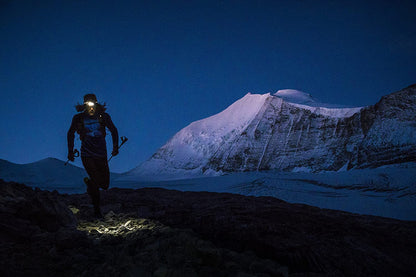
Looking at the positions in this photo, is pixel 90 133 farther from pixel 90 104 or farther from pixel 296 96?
pixel 296 96

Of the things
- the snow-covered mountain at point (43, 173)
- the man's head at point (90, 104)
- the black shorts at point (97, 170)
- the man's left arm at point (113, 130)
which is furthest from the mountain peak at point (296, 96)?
the black shorts at point (97, 170)

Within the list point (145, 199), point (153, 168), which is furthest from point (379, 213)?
point (153, 168)

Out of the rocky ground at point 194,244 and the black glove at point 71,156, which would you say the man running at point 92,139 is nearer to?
the black glove at point 71,156

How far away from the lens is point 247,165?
20344 millimetres

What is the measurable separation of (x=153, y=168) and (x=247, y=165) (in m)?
8.59

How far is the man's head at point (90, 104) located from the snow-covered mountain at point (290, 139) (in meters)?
15.8

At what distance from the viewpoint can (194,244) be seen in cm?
262

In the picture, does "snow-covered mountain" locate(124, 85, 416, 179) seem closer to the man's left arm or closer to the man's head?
the man's left arm

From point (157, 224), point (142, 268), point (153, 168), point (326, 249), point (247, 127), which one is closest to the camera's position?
point (142, 268)

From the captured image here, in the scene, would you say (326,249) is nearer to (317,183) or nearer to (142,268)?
(142,268)

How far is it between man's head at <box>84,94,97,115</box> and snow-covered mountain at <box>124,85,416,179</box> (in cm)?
1580

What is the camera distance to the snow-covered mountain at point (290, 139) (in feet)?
53.4

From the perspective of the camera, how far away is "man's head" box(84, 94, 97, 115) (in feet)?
15.5

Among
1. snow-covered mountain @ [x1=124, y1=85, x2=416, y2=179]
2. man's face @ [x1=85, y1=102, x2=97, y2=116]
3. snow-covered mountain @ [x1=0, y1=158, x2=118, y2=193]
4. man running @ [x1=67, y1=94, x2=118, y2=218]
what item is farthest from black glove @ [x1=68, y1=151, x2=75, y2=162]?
snow-covered mountain @ [x1=124, y1=85, x2=416, y2=179]
